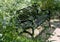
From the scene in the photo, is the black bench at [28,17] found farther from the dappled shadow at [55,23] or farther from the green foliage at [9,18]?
the dappled shadow at [55,23]

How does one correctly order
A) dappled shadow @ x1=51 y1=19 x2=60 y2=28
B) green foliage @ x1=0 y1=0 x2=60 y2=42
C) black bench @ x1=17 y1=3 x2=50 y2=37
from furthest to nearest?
dappled shadow @ x1=51 y1=19 x2=60 y2=28 < black bench @ x1=17 y1=3 x2=50 y2=37 < green foliage @ x1=0 y1=0 x2=60 y2=42

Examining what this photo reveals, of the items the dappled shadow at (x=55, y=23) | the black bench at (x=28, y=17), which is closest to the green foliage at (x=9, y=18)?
the black bench at (x=28, y=17)

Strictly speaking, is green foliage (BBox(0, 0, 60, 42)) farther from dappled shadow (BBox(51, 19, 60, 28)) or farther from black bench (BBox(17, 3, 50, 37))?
dappled shadow (BBox(51, 19, 60, 28))

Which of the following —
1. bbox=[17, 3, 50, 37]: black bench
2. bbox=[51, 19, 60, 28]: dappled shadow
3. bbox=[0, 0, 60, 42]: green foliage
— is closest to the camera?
bbox=[0, 0, 60, 42]: green foliage

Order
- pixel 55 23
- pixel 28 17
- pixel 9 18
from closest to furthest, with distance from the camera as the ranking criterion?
pixel 9 18 → pixel 28 17 → pixel 55 23

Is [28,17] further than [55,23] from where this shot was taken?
No

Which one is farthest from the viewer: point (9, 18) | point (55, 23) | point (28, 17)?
point (55, 23)

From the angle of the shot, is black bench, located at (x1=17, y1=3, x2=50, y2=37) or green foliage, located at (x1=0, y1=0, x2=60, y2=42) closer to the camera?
green foliage, located at (x1=0, y1=0, x2=60, y2=42)

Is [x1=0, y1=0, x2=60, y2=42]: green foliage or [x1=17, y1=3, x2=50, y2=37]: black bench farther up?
[x1=0, y1=0, x2=60, y2=42]: green foliage

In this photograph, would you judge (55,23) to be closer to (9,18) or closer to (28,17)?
(28,17)

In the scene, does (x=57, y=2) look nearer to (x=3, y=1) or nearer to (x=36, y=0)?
(x=36, y=0)

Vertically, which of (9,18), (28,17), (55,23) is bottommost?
(55,23)

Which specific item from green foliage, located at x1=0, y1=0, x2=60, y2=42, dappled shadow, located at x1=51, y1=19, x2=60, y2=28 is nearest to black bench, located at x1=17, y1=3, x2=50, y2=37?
green foliage, located at x1=0, y1=0, x2=60, y2=42

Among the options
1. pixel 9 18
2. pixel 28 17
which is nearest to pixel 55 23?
pixel 28 17
